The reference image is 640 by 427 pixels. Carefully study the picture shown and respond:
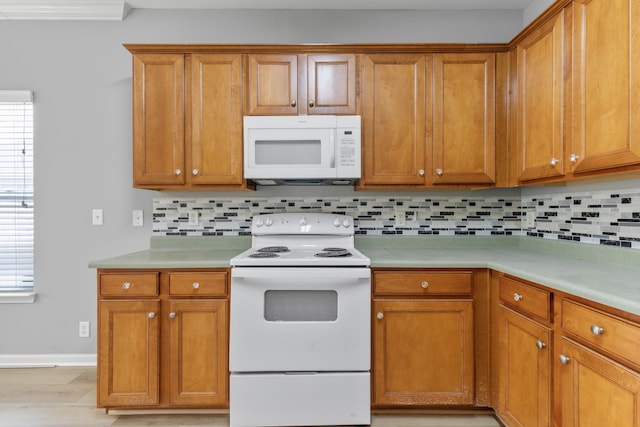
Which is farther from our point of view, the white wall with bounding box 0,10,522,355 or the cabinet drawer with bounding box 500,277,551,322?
the white wall with bounding box 0,10,522,355

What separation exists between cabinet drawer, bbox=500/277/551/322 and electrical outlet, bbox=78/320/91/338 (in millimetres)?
2585

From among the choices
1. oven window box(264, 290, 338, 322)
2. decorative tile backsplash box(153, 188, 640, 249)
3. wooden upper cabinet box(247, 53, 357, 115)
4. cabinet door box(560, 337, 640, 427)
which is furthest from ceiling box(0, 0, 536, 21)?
cabinet door box(560, 337, 640, 427)

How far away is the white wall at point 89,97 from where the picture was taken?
8.59ft

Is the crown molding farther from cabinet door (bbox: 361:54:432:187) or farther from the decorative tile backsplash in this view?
cabinet door (bbox: 361:54:432:187)

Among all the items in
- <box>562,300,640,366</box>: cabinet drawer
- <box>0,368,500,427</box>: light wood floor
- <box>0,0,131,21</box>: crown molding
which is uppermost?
<box>0,0,131,21</box>: crown molding

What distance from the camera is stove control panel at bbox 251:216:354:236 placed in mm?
2451

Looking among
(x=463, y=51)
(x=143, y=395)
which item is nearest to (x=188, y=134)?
(x=143, y=395)

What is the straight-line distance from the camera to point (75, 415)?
207 cm

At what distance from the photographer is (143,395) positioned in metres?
1.97

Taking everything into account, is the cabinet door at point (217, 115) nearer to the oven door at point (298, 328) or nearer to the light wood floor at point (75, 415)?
the oven door at point (298, 328)

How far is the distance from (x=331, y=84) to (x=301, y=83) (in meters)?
0.17

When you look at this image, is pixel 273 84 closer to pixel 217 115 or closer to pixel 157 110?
pixel 217 115

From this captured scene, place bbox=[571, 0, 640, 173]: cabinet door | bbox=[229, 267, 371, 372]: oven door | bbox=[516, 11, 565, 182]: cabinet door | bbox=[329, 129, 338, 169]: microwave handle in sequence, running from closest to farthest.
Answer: bbox=[571, 0, 640, 173]: cabinet door
bbox=[516, 11, 565, 182]: cabinet door
bbox=[229, 267, 371, 372]: oven door
bbox=[329, 129, 338, 169]: microwave handle

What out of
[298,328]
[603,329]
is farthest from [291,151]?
[603,329]
